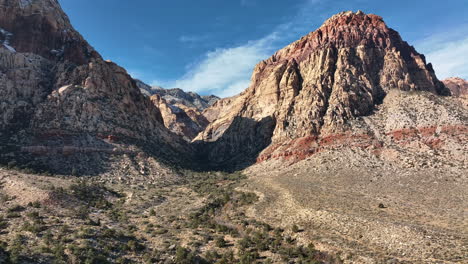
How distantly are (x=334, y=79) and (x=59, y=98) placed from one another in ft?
201

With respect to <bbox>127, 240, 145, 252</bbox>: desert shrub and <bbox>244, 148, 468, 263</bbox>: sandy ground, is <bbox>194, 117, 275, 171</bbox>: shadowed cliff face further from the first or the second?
<bbox>127, 240, 145, 252</bbox>: desert shrub

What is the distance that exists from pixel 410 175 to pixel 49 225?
48.1 meters

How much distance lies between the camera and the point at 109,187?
55219 millimetres

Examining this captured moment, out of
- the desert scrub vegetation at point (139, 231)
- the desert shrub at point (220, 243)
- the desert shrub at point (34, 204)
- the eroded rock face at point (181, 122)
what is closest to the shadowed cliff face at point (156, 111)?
the desert scrub vegetation at point (139, 231)

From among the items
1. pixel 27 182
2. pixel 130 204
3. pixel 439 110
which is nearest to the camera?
pixel 27 182

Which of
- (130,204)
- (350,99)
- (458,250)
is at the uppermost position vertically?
(350,99)

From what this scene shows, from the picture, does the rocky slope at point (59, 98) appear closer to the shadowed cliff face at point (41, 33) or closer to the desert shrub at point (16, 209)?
the shadowed cliff face at point (41, 33)

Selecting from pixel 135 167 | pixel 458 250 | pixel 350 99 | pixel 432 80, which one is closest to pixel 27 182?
pixel 135 167

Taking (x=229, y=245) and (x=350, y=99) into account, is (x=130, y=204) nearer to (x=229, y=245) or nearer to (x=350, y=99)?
(x=229, y=245)

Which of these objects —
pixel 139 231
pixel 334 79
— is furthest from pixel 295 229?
pixel 334 79

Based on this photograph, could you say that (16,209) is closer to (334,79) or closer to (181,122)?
(334,79)

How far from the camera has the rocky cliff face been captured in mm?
72569

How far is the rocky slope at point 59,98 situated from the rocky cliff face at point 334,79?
27130mm

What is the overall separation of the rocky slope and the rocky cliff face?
27130mm
